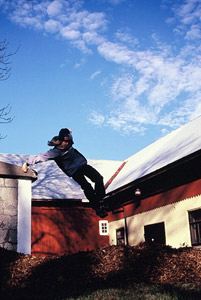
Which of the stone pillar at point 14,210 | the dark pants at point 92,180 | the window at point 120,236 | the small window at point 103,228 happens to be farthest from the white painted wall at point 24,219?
the small window at point 103,228

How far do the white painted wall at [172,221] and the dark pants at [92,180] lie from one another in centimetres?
613

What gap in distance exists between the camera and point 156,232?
1611 cm

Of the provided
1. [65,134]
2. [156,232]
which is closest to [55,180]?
[156,232]

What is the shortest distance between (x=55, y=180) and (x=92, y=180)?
1474cm

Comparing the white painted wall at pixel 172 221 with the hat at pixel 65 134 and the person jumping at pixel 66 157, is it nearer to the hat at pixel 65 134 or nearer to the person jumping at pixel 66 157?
the person jumping at pixel 66 157

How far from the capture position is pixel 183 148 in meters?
15.5

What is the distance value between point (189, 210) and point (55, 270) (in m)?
7.00

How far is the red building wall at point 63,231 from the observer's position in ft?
62.8

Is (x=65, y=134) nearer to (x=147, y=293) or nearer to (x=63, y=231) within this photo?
(x=147, y=293)

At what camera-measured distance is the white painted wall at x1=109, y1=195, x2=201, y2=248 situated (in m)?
14.0

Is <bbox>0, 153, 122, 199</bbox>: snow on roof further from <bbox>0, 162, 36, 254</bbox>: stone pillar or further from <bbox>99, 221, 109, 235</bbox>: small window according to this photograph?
<bbox>0, 162, 36, 254</bbox>: stone pillar

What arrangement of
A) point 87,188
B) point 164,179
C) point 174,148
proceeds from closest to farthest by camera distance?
point 87,188 → point 164,179 → point 174,148

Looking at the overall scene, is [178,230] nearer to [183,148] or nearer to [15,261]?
[183,148]

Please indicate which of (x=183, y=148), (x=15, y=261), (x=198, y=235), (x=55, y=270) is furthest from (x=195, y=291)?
(x=183, y=148)
